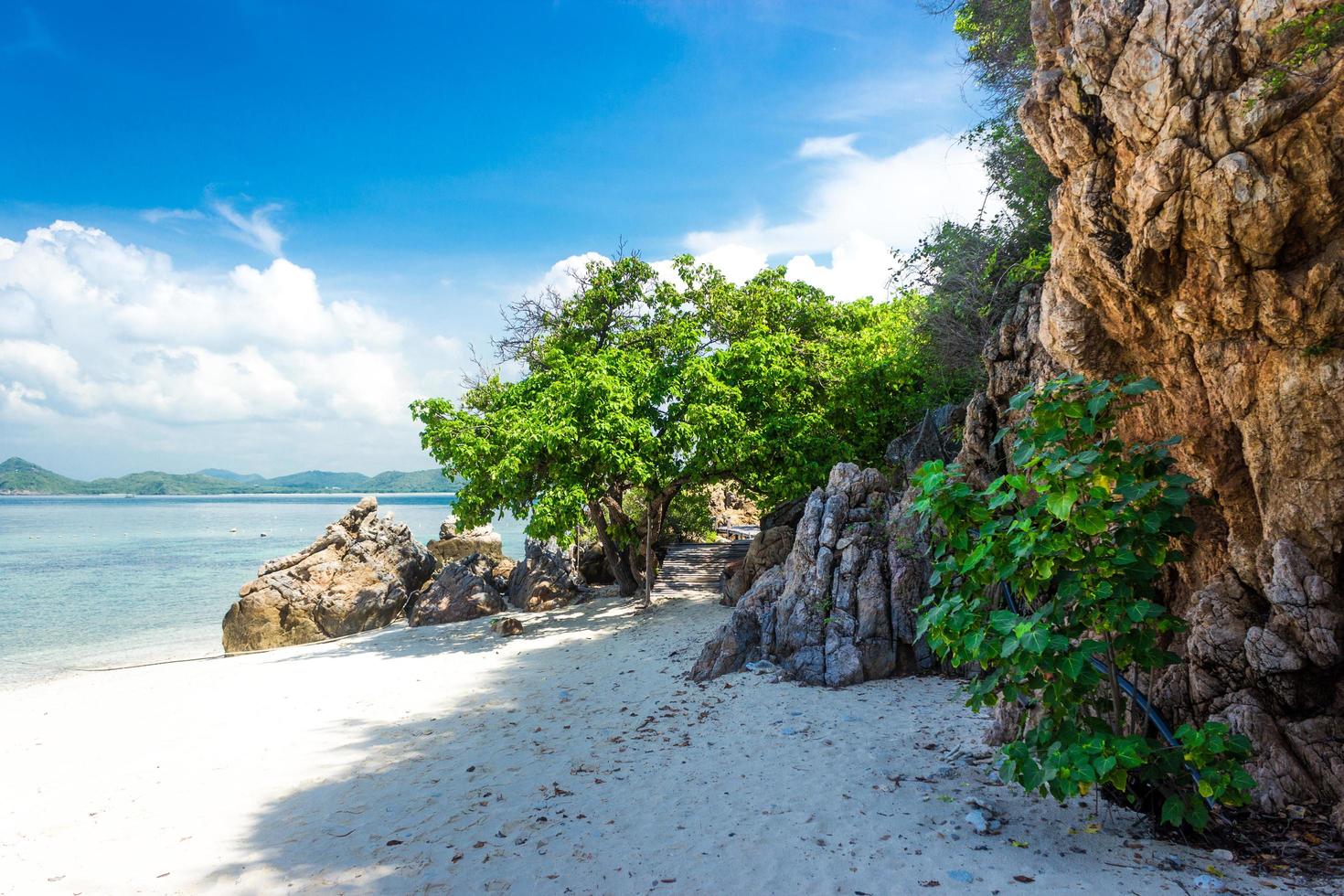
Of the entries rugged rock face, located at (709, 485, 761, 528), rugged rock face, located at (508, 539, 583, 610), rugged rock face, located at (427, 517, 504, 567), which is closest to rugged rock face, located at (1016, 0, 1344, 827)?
rugged rock face, located at (508, 539, 583, 610)

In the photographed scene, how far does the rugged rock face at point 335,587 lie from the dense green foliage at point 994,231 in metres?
14.9

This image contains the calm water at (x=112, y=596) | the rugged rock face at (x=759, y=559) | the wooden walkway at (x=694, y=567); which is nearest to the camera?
the rugged rock face at (x=759, y=559)

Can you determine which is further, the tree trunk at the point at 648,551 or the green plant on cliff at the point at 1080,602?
the tree trunk at the point at 648,551

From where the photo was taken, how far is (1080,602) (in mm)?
3961

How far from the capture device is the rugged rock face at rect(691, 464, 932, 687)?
834 centimetres

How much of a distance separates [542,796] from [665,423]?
963cm

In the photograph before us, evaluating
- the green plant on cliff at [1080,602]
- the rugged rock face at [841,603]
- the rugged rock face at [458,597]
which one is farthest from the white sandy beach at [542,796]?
the rugged rock face at [458,597]

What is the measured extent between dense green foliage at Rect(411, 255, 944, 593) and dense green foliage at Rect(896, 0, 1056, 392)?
202cm

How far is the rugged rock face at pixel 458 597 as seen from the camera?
16.2 meters

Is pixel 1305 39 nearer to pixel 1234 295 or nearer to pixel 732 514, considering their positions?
pixel 1234 295

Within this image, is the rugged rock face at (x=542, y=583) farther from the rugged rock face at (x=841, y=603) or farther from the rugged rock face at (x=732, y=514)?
the rugged rock face at (x=732, y=514)

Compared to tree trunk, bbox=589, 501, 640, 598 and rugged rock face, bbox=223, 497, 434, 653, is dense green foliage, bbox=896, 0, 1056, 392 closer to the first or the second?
tree trunk, bbox=589, 501, 640, 598

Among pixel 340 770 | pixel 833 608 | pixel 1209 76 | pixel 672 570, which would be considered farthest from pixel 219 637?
pixel 1209 76

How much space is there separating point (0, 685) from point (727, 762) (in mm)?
15204
